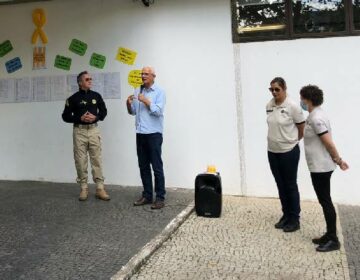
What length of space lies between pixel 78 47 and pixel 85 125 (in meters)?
1.59

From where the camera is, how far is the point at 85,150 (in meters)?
6.72

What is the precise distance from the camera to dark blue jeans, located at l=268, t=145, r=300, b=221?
5.27 meters

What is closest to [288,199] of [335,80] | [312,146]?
[312,146]

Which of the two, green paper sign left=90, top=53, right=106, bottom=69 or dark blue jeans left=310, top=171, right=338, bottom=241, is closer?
dark blue jeans left=310, top=171, right=338, bottom=241

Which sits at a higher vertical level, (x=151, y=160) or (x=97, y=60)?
(x=97, y=60)

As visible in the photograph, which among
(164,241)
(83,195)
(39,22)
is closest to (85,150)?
(83,195)

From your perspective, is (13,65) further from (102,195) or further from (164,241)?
(164,241)

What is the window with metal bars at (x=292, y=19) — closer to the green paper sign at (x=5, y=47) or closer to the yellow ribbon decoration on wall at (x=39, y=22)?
the yellow ribbon decoration on wall at (x=39, y=22)

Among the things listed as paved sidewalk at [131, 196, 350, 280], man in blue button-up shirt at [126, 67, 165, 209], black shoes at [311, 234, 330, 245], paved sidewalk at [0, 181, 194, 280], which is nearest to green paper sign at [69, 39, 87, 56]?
man in blue button-up shirt at [126, 67, 165, 209]

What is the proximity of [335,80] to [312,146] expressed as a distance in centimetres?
201

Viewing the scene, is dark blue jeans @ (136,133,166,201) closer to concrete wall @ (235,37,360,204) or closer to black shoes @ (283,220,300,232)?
concrete wall @ (235,37,360,204)

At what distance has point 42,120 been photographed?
784 centimetres

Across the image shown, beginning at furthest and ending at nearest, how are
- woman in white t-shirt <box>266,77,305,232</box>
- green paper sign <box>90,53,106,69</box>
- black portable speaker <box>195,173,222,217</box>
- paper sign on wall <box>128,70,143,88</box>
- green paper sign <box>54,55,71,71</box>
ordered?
1. green paper sign <box>54,55,71,71</box>
2. green paper sign <box>90,53,106,69</box>
3. paper sign on wall <box>128,70,143,88</box>
4. black portable speaker <box>195,173,222,217</box>
5. woman in white t-shirt <box>266,77,305,232</box>

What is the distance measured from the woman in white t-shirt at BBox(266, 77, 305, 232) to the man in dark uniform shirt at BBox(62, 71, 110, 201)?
8.40 feet
